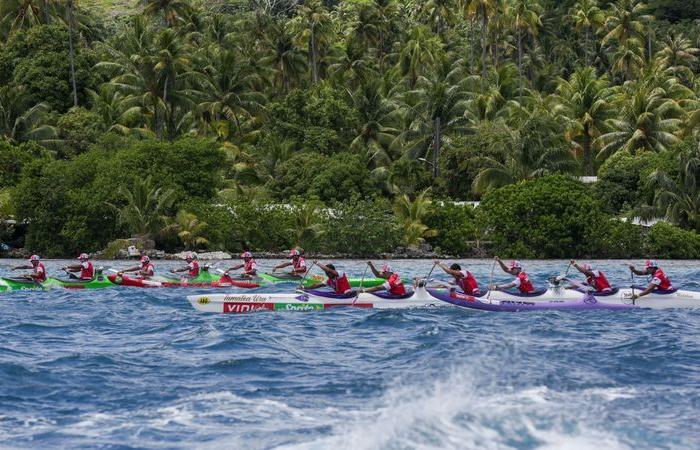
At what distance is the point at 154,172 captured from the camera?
62.3 meters

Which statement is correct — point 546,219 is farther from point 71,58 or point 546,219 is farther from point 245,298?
point 71,58

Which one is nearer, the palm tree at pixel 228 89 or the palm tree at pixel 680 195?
the palm tree at pixel 680 195

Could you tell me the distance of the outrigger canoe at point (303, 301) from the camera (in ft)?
109

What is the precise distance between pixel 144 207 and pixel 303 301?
28.7 meters

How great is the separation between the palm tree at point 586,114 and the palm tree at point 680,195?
11.9 m

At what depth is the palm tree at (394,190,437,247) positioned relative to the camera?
Answer: 6125 cm

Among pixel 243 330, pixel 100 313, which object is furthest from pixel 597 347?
pixel 100 313

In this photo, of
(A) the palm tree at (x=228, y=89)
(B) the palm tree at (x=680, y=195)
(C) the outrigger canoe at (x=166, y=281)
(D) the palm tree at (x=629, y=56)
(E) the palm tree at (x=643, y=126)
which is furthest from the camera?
(D) the palm tree at (x=629, y=56)

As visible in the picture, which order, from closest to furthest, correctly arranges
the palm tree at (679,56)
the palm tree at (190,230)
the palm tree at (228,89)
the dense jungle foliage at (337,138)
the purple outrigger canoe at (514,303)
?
the purple outrigger canoe at (514,303), the palm tree at (190,230), the dense jungle foliage at (337,138), the palm tree at (228,89), the palm tree at (679,56)

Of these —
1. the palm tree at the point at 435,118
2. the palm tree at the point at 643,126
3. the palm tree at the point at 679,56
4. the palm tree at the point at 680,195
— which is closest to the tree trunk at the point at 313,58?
the palm tree at the point at 435,118

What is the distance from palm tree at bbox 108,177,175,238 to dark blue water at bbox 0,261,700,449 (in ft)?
87.7

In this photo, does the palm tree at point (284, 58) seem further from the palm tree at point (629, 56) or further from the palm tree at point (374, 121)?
the palm tree at point (629, 56)

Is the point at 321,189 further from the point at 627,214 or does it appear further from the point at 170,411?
the point at 170,411

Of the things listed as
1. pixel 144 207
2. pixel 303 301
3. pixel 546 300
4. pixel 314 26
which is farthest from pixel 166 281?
pixel 314 26
